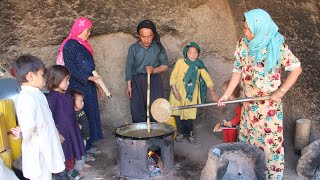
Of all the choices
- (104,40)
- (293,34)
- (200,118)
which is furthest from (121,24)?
(293,34)

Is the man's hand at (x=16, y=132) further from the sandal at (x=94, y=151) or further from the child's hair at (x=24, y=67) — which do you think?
the sandal at (x=94, y=151)

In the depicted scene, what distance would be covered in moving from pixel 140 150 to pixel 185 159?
2.84ft

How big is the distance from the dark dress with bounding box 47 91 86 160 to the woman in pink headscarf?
622 mm

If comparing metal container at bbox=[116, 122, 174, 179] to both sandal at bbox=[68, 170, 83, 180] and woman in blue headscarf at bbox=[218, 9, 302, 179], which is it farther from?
woman in blue headscarf at bbox=[218, 9, 302, 179]

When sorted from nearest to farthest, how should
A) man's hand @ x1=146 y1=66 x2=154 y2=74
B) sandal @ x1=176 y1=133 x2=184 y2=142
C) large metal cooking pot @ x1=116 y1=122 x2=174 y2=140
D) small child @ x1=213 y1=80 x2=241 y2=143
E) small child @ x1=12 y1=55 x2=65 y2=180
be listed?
small child @ x1=12 y1=55 x2=65 y2=180 → small child @ x1=213 y1=80 x2=241 y2=143 → large metal cooking pot @ x1=116 y1=122 x2=174 y2=140 → man's hand @ x1=146 y1=66 x2=154 y2=74 → sandal @ x1=176 y1=133 x2=184 y2=142

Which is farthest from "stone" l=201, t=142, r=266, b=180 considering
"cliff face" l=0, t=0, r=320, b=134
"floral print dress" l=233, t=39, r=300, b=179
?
"cliff face" l=0, t=0, r=320, b=134

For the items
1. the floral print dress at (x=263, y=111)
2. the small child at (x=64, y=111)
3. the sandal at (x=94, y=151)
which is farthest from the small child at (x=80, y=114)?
the floral print dress at (x=263, y=111)

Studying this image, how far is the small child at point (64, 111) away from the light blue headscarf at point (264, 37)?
5.59ft

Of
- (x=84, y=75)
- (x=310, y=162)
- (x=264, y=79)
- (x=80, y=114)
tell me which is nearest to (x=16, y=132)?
(x=80, y=114)

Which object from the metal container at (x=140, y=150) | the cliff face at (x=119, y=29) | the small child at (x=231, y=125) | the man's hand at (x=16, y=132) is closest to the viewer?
the man's hand at (x=16, y=132)

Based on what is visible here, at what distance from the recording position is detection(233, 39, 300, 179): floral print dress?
343 cm

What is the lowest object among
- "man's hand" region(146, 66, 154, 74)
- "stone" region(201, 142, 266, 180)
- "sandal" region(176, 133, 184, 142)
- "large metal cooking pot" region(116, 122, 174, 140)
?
"sandal" region(176, 133, 184, 142)

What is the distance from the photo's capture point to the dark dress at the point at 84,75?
4398 mm

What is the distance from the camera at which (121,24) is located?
545cm
